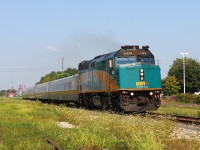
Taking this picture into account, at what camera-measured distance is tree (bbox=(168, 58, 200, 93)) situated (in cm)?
10519

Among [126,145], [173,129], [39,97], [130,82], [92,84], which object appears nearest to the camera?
[126,145]

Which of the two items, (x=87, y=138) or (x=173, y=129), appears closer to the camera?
(x=87, y=138)

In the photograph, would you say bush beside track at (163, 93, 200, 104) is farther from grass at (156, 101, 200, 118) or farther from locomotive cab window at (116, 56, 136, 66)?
locomotive cab window at (116, 56, 136, 66)

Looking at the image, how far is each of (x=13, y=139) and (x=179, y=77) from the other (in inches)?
3932

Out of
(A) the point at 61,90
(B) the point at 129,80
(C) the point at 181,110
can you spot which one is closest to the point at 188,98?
(A) the point at 61,90

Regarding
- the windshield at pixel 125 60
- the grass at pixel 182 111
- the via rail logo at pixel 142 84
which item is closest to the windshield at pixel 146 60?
the windshield at pixel 125 60

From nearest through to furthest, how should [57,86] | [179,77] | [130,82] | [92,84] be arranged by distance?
[130,82], [92,84], [57,86], [179,77]

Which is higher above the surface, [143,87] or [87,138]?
[143,87]

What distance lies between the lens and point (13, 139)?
12.7 meters

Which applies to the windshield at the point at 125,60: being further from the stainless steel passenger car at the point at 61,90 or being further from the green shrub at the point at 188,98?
the green shrub at the point at 188,98

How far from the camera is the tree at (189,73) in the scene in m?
105

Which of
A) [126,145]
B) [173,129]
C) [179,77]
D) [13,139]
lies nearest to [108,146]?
[126,145]

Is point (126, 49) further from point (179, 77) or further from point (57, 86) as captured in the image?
point (179, 77)

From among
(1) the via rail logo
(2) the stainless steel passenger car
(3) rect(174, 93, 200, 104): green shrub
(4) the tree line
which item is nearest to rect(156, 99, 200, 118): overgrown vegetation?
(1) the via rail logo
